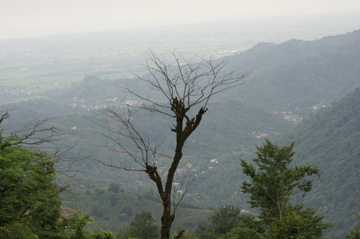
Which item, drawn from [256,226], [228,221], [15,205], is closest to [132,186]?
[228,221]

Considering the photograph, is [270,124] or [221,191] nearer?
[221,191]

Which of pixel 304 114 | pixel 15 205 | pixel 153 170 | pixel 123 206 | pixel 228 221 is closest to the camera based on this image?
pixel 153 170

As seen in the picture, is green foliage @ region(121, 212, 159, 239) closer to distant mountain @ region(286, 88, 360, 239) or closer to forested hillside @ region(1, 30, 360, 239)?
forested hillside @ region(1, 30, 360, 239)

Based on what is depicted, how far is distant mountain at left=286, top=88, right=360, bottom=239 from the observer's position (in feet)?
267

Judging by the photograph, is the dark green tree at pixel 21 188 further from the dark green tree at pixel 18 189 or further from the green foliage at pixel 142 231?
the green foliage at pixel 142 231

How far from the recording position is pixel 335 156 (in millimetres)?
111938

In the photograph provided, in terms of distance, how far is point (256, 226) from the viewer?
22.5m

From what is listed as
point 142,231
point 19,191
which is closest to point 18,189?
point 19,191

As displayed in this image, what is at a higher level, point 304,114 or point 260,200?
point 304,114

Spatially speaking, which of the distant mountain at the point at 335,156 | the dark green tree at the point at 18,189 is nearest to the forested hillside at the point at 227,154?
the distant mountain at the point at 335,156

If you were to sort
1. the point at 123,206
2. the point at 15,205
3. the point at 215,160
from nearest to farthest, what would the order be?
1. the point at 15,205
2. the point at 123,206
3. the point at 215,160

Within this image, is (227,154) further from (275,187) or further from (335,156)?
(275,187)

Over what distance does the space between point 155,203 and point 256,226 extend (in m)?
66.4

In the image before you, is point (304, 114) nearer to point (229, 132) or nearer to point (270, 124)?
point (270, 124)
